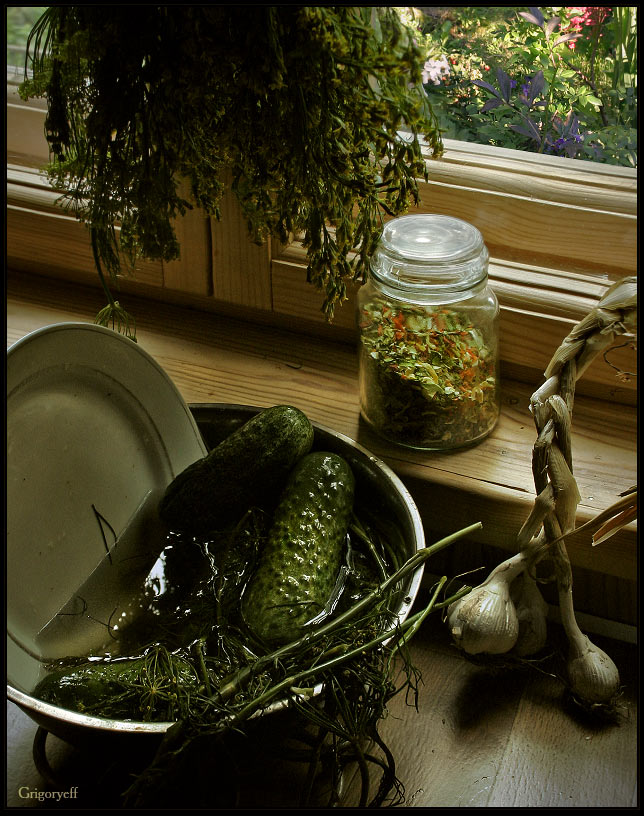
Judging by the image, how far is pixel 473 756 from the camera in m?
0.73

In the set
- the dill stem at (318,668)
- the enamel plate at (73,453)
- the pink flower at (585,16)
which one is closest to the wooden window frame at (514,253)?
the pink flower at (585,16)

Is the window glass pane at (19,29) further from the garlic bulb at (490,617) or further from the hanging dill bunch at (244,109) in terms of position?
the garlic bulb at (490,617)

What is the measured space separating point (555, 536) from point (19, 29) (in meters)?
0.75

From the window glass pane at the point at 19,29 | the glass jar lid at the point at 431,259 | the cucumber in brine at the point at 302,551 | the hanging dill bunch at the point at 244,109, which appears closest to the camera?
the hanging dill bunch at the point at 244,109

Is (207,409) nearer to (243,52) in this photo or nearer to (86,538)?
(86,538)

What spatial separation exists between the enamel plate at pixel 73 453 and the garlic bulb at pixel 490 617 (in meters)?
0.29

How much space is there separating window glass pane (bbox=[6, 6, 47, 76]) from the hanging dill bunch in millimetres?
271

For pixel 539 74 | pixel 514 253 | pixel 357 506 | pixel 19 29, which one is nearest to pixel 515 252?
pixel 514 253

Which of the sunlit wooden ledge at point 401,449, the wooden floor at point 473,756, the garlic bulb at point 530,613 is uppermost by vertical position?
the sunlit wooden ledge at point 401,449

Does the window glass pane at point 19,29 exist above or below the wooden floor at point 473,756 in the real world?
above

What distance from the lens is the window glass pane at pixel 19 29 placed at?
2.83 ft

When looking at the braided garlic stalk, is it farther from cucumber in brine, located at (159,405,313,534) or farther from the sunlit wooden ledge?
cucumber in brine, located at (159,405,313,534)

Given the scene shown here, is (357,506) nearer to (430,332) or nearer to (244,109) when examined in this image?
(430,332)

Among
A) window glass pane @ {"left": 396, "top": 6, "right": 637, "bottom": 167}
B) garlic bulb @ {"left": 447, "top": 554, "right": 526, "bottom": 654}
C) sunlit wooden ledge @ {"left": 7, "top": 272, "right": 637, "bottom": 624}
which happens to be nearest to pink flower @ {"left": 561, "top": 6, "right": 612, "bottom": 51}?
window glass pane @ {"left": 396, "top": 6, "right": 637, "bottom": 167}
